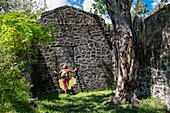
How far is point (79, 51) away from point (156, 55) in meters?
4.41

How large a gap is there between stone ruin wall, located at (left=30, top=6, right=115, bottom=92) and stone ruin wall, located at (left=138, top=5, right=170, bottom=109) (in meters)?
2.95

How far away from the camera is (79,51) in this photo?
11836mm

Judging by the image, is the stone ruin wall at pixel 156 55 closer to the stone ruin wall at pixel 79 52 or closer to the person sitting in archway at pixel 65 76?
the stone ruin wall at pixel 79 52

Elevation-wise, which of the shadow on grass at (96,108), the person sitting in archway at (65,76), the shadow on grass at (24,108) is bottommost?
the shadow on grass at (96,108)

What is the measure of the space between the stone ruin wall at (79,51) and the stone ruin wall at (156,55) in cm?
295

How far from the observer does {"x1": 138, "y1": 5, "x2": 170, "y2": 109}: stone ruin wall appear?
7.57 meters

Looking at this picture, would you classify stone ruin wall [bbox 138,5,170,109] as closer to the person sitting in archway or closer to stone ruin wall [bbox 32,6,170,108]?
stone ruin wall [bbox 32,6,170,108]

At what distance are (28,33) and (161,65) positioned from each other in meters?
5.00

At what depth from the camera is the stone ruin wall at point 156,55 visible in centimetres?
757

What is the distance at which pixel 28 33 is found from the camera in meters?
4.51

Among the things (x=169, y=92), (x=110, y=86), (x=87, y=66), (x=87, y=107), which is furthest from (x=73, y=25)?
(x=169, y=92)

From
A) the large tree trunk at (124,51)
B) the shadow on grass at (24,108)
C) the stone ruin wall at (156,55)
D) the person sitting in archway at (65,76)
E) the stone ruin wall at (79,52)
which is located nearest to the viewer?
the shadow on grass at (24,108)

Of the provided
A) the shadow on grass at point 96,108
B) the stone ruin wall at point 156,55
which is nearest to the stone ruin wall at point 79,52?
the stone ruin wall at point 156,55

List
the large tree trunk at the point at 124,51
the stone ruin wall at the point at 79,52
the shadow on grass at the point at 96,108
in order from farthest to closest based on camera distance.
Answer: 1. the stone ruin wall at the point at 79,52
2. the large tree trunk at the point at 124,51
3. the shadow on grass at the point at 96,108
